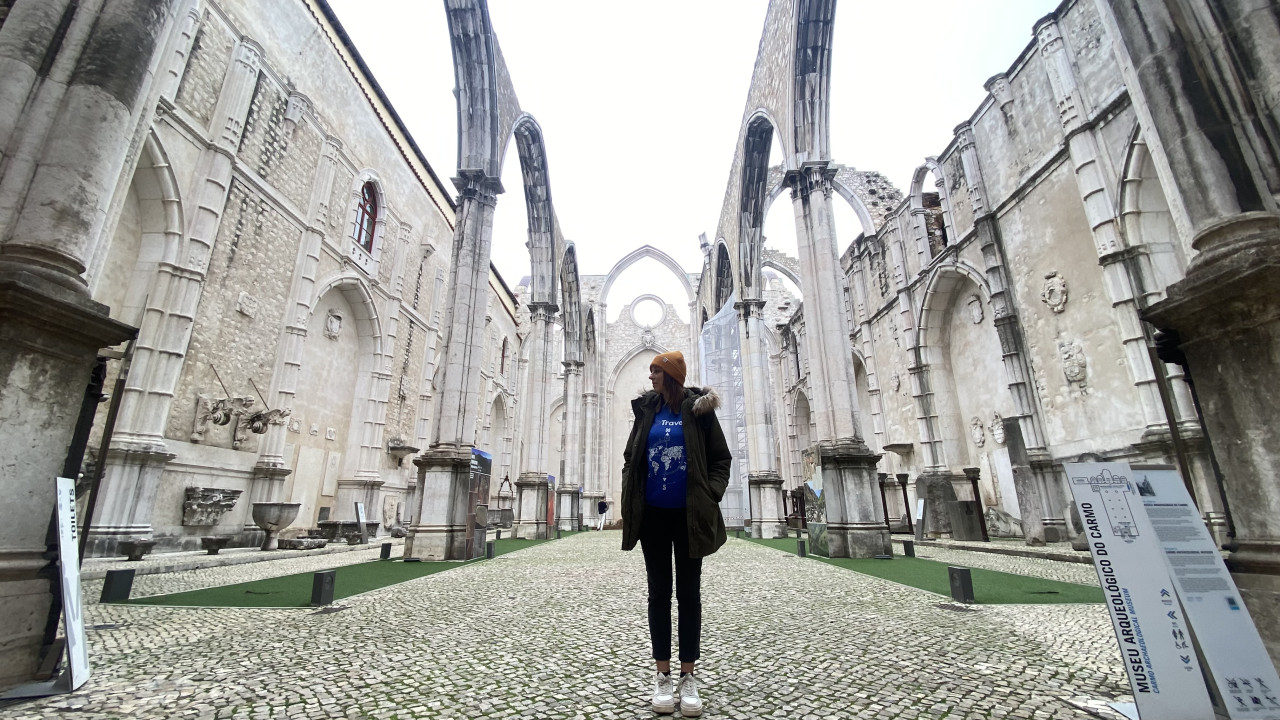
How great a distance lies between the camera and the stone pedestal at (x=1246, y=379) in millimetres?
1812

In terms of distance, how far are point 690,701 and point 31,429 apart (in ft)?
9.62

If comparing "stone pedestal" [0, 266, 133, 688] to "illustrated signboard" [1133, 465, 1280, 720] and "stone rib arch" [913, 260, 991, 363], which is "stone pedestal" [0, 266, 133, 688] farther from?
"stone rib arch" [913, 260, 991, 363]

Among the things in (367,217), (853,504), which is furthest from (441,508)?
(367,217)

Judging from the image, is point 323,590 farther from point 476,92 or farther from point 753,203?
point 753,203

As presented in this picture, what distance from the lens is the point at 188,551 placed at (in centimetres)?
866

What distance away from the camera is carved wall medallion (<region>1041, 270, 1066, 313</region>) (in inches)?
396

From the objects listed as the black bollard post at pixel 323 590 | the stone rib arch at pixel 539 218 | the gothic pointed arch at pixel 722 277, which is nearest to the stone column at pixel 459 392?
the black bollard post at pixel 323 590

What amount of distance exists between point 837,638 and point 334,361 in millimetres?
14741

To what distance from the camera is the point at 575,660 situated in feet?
8.39

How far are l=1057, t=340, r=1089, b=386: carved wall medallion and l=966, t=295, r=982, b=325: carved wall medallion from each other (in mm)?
3111

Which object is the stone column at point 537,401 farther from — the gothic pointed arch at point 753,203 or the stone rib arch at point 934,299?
the stone rib arch at point 934,299

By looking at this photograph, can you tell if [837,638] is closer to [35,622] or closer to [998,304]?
[35,622]

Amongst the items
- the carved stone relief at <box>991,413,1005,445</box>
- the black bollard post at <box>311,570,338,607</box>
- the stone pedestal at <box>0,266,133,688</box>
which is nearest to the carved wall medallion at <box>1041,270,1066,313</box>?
the carved stone relief at <box>991,413,1005,445</box>

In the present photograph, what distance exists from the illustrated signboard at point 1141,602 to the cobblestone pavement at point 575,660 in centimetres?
31
